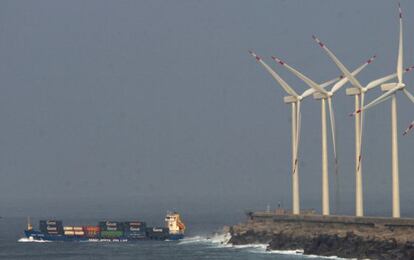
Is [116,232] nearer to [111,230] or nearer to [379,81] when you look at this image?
[111,230]

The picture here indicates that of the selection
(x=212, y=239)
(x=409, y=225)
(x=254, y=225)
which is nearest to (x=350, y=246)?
(x=409, y=225)

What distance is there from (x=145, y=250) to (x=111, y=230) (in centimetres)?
3595

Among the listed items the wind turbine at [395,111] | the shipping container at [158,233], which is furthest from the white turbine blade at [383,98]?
the shipping container at [158,233]

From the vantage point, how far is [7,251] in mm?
168000

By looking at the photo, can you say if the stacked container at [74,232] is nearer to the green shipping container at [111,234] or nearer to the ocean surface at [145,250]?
the green shipping container at [111,234]

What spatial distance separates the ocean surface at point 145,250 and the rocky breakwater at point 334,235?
2.48 meters

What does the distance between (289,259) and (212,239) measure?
5585 cm

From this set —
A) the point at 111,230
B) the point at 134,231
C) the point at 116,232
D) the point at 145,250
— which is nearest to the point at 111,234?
the point at 111,230

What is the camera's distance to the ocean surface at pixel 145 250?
→ 5650 inches

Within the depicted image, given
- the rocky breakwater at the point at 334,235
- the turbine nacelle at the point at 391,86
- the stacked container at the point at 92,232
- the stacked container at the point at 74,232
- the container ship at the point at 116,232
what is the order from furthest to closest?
the stacked container at the point at 92,232
the stacked container at the point at 74,232
the container ship at the point at 116,232
the turbine nacelle at the point at 391,86
the rocky breakwater at the point at 334,235

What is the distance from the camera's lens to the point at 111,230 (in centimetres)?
19750

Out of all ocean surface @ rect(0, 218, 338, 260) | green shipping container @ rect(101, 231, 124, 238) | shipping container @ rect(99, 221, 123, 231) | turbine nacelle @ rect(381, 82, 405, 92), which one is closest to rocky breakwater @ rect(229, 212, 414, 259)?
ocean surface @ rect(0, 218, 338, 260)

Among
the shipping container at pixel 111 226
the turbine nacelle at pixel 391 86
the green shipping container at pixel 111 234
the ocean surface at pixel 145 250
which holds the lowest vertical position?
the ocean surface at pixel 145 250

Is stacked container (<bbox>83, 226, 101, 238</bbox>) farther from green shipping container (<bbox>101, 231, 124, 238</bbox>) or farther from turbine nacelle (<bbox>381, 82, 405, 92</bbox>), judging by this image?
turbine nacelle (<bbox>381, 82, 405, 92</bbox>)
